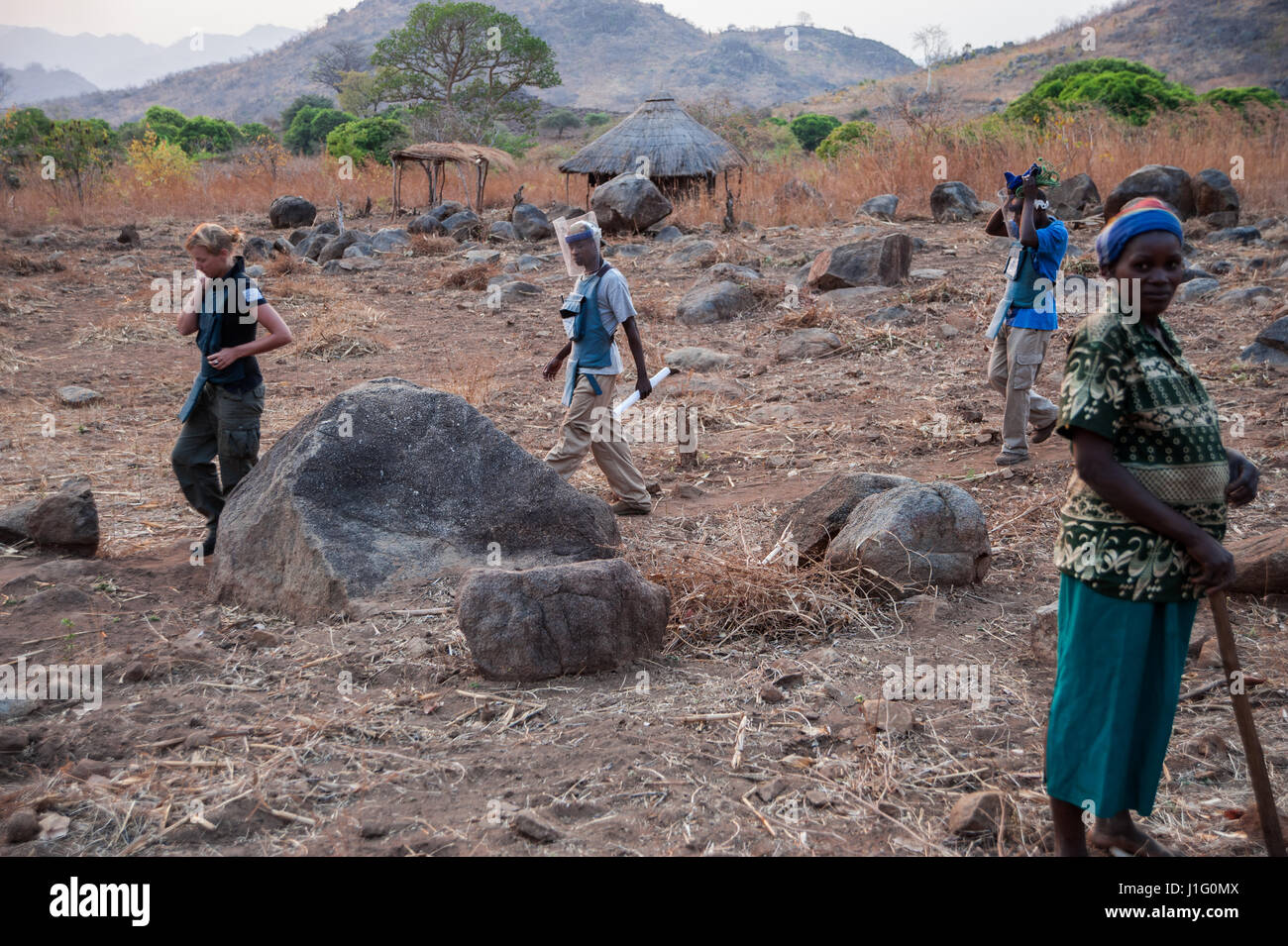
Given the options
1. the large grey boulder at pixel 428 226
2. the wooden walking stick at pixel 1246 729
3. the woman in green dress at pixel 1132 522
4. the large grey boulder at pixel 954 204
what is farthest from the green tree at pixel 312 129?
the wooden walking stick at pixel 1246 729

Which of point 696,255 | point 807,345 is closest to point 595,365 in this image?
point 807,345

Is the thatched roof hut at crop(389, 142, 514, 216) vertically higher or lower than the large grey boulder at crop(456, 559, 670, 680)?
higher

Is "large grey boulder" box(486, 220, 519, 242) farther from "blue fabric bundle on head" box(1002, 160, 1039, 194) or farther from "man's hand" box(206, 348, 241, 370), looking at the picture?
"man's hand" box(206, 348, 241, 370)

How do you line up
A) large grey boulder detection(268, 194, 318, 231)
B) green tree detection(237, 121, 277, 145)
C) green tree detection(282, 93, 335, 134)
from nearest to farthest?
1. large grey boulder detection(268, 194, 318, 231)
2. green tree detection(237, 121, 277, 145)
3. green tree detection(282, 93, 335, 134)

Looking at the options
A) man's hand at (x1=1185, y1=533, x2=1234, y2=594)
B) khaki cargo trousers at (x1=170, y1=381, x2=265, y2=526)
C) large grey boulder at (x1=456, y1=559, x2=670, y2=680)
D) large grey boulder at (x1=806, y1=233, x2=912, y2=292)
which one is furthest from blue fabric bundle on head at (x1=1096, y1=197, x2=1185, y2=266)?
large grey boulder at (x1=806, y1=233, x2=912, y2=292)

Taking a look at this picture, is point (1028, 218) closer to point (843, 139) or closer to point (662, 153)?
point (662, 153)

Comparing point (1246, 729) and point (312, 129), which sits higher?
point (312, 129)

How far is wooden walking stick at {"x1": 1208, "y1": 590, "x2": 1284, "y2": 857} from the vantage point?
202 cm

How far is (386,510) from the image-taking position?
4.12 metres

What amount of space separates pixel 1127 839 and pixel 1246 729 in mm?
399

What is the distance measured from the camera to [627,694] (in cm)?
321

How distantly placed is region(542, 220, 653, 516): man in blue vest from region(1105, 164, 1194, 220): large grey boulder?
917cm

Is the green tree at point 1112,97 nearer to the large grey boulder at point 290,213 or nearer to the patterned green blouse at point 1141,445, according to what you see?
the large grey boulder at point 290,213

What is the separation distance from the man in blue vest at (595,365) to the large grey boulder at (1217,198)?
10463 millimetres
